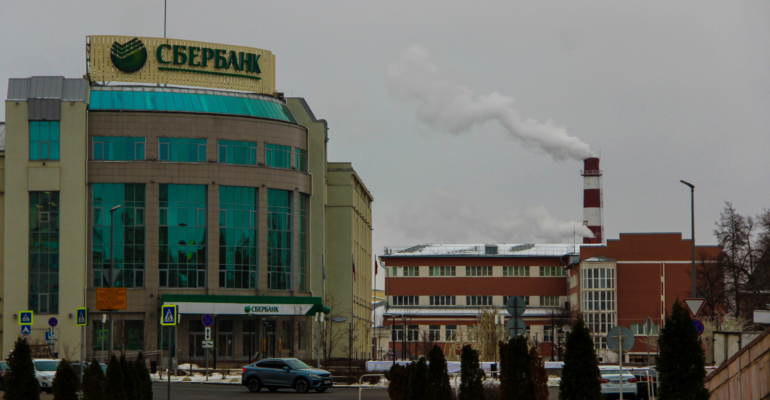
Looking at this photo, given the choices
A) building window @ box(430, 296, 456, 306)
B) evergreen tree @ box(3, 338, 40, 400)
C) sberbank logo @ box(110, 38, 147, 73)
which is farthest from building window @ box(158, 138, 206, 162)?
building window @ box(430, 296, 456, 306)

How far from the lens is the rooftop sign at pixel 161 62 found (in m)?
76.4

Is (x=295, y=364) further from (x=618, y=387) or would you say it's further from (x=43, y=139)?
(x=43, y=139)

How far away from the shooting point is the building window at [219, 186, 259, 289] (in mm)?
75188

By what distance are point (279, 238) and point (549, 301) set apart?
6183cm

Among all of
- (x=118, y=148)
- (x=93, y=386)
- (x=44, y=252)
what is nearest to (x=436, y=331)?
(x=118, y=148)

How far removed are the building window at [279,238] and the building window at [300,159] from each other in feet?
8.12

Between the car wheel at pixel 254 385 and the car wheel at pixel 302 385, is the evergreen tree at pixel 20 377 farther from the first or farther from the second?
the car wheel at pixel 302 385

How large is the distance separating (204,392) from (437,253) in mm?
94539

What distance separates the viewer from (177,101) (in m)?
75.7

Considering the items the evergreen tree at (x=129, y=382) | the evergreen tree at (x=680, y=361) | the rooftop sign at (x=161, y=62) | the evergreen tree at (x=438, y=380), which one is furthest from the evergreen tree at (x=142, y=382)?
the rooftop sign at (x=161, y=62)

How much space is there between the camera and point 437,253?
443 feet

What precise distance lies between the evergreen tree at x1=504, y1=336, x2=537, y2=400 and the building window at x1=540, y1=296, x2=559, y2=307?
353 feet

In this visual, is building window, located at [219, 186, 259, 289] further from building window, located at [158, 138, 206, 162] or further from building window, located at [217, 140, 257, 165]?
building window, located at [158, 138, 206, 162]

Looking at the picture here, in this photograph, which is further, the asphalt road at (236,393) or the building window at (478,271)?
the building window at (478,271)
